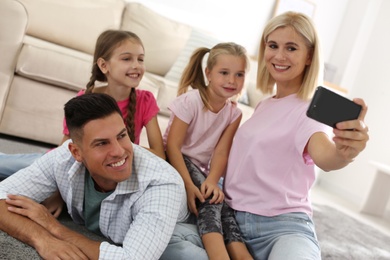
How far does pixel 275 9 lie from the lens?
13.0ft

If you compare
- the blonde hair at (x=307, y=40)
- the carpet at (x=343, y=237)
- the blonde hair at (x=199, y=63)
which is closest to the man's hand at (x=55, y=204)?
the carpet at (x=343, y=237)

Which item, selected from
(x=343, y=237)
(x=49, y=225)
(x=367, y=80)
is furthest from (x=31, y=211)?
(x=367, y=80)

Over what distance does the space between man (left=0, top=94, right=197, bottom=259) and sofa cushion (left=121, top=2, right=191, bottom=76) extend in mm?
1875

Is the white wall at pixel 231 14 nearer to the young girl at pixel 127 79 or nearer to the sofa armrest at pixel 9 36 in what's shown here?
the sofa armrest at pixel 9 36

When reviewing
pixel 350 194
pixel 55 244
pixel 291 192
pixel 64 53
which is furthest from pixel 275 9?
pixel 55 244

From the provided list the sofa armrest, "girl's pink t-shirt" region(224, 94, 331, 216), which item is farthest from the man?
the sofa armrest

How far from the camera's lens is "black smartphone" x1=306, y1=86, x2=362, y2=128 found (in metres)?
1.05

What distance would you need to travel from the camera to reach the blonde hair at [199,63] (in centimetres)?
169

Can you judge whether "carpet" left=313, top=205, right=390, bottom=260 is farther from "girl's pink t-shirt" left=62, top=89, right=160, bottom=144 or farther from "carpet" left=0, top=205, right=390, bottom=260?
"girl's pink t-shirt" left=62, top=89, right=160, bottom=144

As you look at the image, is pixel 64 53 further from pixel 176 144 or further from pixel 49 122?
pixel 176 144

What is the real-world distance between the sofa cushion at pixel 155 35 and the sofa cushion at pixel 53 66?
0.86 metres

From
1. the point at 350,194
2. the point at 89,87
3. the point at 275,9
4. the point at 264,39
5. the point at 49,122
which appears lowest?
the point at 350,194

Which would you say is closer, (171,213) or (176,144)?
(171,213)

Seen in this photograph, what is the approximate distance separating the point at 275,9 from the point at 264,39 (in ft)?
8.34
